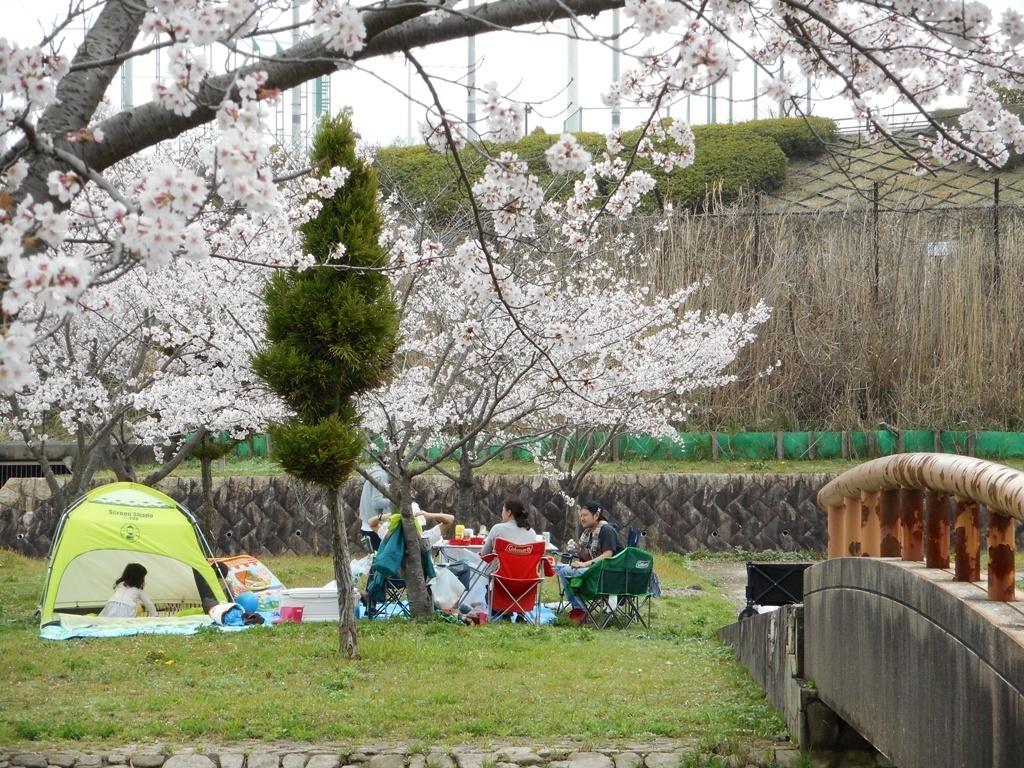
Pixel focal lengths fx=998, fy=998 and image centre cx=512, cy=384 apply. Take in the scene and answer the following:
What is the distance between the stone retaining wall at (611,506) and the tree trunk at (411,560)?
216 inches

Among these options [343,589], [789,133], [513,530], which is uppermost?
[789,133]

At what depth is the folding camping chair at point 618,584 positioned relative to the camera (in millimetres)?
9008

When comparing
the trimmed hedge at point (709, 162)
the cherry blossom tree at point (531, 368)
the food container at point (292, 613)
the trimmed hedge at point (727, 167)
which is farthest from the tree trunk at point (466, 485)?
the trimmed hedge at point (727, 167)

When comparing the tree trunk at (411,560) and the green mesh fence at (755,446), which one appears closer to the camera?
the tree trunk at (411,560)

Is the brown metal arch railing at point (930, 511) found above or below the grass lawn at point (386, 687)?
above

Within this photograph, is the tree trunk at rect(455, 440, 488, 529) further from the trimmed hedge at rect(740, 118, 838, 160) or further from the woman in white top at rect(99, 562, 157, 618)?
the trimmed hedge at rect(740, 118, 838, 160)

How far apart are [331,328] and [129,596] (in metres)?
4.08

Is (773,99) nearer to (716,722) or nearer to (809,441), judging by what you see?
(716,722)

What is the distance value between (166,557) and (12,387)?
26.8 feet

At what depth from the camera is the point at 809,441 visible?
54.3ft

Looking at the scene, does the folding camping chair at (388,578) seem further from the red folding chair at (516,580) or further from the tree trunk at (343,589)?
the tree trunk at (343,589)

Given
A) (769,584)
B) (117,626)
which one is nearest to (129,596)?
(117,626)

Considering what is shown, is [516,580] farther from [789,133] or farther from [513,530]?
[789,133]

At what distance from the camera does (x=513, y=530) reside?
30.0 ft
